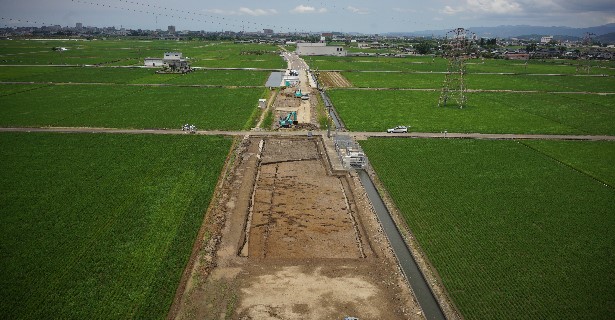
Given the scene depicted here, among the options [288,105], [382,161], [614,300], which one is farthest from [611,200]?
[288,105]

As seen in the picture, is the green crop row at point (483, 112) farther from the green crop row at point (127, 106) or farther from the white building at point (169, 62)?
the white building at point (169, 62)

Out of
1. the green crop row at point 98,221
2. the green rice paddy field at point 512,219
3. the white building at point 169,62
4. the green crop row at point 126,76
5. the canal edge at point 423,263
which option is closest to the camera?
the canal edge at point 423,263

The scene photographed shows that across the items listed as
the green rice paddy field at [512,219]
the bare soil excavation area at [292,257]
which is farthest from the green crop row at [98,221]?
the green rice paddy field at [512,219]

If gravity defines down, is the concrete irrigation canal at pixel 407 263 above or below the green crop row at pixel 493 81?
below

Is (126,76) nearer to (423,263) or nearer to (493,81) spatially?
(493,81)

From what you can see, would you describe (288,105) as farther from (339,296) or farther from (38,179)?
(339,296)

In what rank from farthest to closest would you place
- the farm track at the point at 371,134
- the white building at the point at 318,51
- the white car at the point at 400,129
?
1. the white building at the point at 318,51
2. the white car at the point at 400,129
3. the farm track at the point at 371,134
